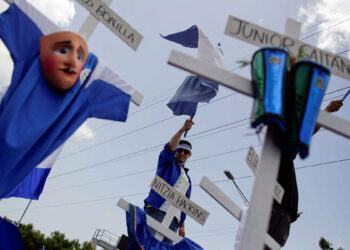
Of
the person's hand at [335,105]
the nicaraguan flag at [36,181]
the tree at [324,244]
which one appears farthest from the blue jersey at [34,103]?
the tree at [324,244]

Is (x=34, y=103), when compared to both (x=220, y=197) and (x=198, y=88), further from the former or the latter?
(x=198, y=88)

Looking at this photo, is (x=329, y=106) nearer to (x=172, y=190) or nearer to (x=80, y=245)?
(x=172, y=190)

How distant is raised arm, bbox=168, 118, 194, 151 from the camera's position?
2.65 metres

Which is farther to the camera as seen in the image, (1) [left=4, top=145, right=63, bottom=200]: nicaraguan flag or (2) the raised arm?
(2) the raised arm

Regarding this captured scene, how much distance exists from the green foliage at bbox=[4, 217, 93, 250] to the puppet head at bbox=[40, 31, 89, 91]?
46.7 ft

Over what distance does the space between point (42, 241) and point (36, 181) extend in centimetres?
1474

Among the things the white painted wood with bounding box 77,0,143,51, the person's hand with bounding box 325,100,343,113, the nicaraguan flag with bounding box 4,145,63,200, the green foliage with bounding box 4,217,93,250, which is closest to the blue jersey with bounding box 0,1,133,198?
the white painted wood with bounding box 77,0,143,51

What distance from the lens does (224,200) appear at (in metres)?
2.04

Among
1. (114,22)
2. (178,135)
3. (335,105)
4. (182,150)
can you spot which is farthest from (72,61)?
(335,105)

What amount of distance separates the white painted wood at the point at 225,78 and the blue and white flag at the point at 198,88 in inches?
50.5

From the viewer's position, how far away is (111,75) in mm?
2115

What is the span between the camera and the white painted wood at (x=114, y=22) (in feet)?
6.69

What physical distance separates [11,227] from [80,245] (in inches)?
629

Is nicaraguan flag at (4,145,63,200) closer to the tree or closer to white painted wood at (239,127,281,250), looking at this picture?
white painted wood at (239,127,281,250)
